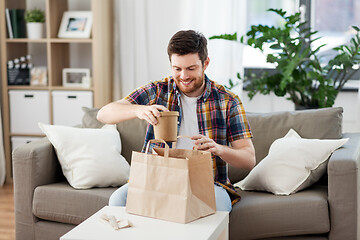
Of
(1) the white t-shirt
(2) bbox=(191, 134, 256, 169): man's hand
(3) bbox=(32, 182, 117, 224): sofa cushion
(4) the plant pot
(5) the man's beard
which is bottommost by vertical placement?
(3) bbox=(32, 182, 117, 224): sofa cushion

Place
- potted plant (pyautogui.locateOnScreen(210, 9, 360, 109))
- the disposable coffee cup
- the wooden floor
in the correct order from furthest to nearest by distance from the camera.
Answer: potted plant (pyautogui.locateOnScreen(210, 9, 360, 109))
the wooden floor
the disposable coffee cup

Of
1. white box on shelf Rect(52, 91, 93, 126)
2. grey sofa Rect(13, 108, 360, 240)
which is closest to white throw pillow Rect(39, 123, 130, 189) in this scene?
grey sofa Rect(13, 108, 360, 240)

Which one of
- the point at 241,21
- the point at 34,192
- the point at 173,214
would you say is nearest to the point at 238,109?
the point at 173,214

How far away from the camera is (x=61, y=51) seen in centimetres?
435

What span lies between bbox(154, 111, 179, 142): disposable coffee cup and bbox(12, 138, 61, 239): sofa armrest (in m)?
1.06

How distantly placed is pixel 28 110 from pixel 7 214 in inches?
37.4

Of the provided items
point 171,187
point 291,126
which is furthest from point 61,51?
point 171,187

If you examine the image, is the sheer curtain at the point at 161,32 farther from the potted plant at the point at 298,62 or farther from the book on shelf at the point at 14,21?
the book on shelf at the point at 14,21

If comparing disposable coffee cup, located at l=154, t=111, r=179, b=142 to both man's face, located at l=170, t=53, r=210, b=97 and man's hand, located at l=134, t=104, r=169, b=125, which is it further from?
man's face, located at l=170, t=53, r=210, b=97

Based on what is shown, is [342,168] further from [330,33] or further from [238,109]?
[330,33]

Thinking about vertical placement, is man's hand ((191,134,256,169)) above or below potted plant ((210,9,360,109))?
below

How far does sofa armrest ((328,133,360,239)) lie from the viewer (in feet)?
7.91

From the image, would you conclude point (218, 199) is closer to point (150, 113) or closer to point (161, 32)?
point (150, 113)

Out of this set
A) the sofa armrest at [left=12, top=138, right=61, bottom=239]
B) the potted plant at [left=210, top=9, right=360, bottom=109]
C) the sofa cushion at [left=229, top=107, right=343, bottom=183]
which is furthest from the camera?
the potted plant at [left=210, top=9, right=360, bottom=109]
